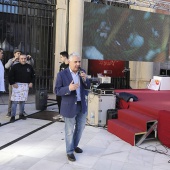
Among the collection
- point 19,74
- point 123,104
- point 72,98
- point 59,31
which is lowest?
point 123,104

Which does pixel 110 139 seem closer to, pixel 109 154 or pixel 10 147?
pixel 109 154

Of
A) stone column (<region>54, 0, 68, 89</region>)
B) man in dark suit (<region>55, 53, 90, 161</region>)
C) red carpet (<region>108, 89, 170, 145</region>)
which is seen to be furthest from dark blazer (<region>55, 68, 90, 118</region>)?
stone column (<region>54, 0, 68, 89</region>)

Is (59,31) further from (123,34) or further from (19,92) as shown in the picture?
(19,92)

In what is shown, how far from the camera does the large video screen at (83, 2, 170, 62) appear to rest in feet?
29.9

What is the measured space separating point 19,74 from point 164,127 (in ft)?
11.4

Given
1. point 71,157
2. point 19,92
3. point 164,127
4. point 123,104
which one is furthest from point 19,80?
point 164,127

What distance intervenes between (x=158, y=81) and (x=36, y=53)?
208 inches

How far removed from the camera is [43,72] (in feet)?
37.6

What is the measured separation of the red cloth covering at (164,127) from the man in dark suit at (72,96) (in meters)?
1.65

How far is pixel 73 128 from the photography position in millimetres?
3822

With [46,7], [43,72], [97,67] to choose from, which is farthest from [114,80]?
[46,7]

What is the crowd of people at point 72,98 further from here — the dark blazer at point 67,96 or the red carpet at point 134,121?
the red carpet at point 134,121

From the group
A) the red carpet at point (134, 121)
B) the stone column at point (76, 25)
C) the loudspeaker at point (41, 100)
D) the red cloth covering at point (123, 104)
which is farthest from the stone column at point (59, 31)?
the red carpet at point (134, 121)

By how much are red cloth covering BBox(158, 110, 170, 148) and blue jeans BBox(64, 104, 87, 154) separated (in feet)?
5.33
